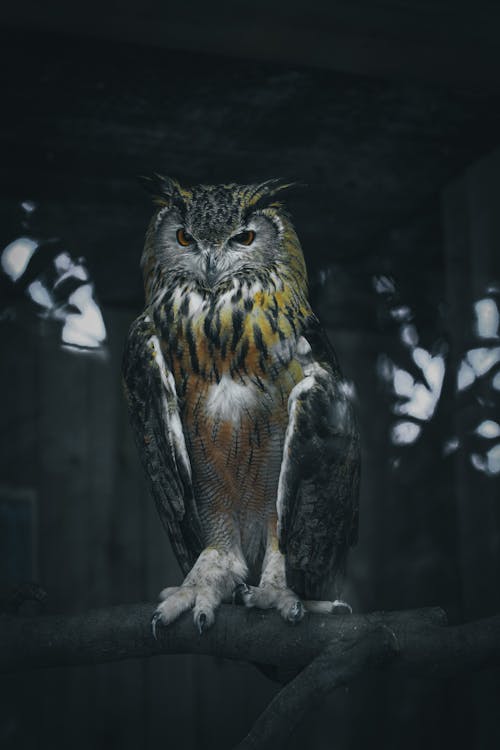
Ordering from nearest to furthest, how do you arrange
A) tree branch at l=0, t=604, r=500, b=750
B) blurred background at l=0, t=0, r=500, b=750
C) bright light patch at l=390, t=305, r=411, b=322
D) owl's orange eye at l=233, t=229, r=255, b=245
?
tree branch at l=0, t=604, r=500, b=750 < blurred background at l=0, t=0, r=500, b=750 < owl's orange eye at l=233, t=229, r=255, b=245 < bright light patch at l=390, t=305, r=411, b=322

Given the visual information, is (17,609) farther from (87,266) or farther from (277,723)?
(87,266)

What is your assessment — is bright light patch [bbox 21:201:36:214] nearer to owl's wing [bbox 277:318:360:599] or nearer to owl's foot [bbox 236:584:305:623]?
owl's wing [bbox 277:318:360:599]

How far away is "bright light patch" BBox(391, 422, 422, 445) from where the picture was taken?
4.86 feet

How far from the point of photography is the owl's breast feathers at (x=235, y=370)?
1.42 metres

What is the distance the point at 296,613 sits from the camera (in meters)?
1.23

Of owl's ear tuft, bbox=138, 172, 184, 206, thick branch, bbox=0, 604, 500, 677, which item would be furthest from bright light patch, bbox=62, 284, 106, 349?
thick branch, bbox=0, 604, 500, 677

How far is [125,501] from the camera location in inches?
64.0

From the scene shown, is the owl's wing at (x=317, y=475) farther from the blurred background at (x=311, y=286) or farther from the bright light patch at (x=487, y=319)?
the bright light patch at (x=487, y=319)

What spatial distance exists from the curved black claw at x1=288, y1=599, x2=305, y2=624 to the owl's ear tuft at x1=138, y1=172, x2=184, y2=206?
0.70 metres

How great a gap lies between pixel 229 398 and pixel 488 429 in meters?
0.45

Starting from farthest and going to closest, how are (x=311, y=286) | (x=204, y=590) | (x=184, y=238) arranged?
1. (x=311, y=286)
2. (x=184, y=238)
3. (x=204, y=590)

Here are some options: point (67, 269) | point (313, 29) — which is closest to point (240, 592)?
point (67, 269)

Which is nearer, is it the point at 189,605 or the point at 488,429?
the point at 189,605

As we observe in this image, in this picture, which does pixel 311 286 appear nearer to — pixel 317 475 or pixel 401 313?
pixel 401 313
